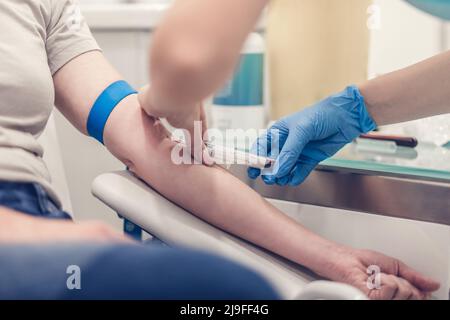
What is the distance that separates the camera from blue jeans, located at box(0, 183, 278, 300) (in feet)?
1.55

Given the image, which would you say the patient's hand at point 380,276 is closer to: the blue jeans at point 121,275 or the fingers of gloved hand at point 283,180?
the fingers of gloved hand at point 283,180

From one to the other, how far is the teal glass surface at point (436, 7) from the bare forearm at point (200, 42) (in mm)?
364

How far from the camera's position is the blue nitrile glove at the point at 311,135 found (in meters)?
1.08

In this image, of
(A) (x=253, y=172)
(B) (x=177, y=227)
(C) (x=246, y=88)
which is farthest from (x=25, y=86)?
(C) (x=246, y=88)

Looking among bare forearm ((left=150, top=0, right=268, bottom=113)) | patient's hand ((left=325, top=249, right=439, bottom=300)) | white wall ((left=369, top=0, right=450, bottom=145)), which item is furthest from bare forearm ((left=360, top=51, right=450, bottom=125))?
white wall ((left=369, top=0, right=450, bottom=145))

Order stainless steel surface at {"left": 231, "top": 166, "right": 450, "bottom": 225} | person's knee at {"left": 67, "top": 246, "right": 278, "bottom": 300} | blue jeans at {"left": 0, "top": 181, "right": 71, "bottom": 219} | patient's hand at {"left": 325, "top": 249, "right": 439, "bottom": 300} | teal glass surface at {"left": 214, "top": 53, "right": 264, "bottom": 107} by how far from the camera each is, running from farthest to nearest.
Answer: teal glass surface at {"left": 214, "top": 53, "right": 264, "bottom": 107} < stainless steel surface at {"left": 231, "top": 166, "right": 450, "bottom": 225} < patient's hand at {"left": 325, "top": 249, "right": 439, "bottom": 300} < blue jeans at {"left": 0, "top": 181, "right": 71, "bottom": 219} < person's knee at {"left": 67, "top": 246, "right": 278, "bottom": 300}

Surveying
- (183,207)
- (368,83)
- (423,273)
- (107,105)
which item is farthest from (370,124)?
(107,105)

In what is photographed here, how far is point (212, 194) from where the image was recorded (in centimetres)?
100

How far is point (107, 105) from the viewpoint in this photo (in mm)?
1049

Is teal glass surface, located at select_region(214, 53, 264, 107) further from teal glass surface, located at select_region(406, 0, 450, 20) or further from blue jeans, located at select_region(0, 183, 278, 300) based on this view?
blue jeans, located at select_region(0, 183, 278, 300)

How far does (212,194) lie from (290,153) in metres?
0.18

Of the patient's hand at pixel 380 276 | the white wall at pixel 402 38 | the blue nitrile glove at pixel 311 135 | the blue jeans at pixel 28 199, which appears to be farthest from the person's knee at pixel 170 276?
the white wall at pixel 402 38

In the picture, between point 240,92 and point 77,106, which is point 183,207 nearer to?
point 77,106

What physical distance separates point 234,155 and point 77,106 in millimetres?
313
